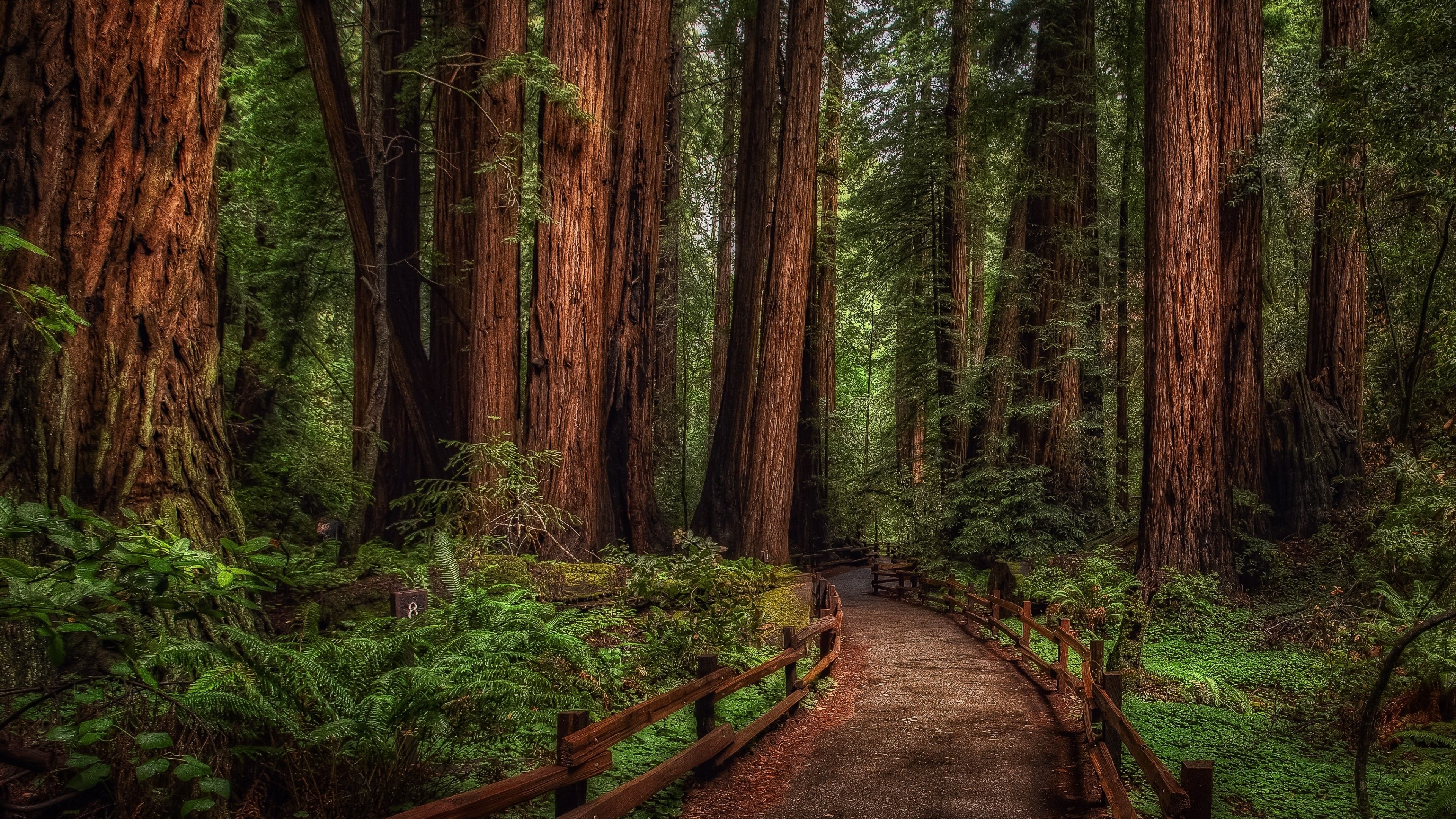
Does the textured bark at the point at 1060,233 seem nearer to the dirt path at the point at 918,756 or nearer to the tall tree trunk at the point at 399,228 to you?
the dirt path at the point at 918,756

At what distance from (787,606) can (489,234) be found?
6.09 metres

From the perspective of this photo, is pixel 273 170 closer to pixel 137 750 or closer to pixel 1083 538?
pixel 137 750

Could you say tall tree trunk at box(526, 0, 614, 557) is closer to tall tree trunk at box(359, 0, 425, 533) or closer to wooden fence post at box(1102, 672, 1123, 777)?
tall tree trunk at box(359, 0, 425, 533)

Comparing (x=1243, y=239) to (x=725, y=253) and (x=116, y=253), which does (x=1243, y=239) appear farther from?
(x=725, y=253)

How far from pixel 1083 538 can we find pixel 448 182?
13162mm

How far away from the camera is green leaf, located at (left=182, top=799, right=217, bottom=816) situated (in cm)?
284

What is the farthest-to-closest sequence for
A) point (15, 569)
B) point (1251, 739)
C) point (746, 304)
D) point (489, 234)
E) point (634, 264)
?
point (746, 304) → point (634, 264) → point (489, 234) → point (1251, 739) → point (15, 569)

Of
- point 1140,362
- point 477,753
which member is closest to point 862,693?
point 477,753

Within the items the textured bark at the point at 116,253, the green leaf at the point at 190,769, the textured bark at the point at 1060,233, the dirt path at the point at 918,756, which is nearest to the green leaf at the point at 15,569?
the green leaf at the point at 190,769

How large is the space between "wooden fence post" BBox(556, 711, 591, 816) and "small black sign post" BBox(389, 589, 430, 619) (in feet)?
6.26

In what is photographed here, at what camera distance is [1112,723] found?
536 centimetres

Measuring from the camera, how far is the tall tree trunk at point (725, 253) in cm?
2142

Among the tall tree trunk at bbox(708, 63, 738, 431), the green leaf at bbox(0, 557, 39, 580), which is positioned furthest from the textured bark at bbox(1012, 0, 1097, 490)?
the green leaf at bbox(0, 557, 39, 580)

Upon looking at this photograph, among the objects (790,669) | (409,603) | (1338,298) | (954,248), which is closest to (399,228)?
(409,603)
